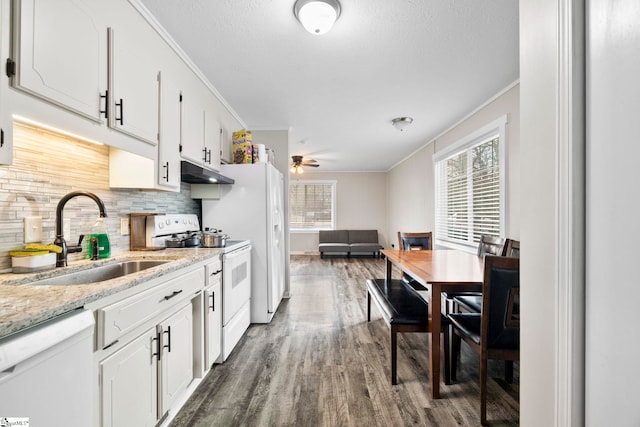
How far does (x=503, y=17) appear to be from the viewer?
1.81 m

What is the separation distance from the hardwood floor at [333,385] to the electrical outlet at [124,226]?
1.18 metres

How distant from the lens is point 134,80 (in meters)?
1.65

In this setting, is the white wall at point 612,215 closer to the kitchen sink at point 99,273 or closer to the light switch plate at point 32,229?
the kitchen sink at point 99,273

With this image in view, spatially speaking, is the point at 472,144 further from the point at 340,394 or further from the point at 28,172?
the point at 28,172

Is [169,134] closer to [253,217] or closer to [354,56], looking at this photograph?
[253,217]

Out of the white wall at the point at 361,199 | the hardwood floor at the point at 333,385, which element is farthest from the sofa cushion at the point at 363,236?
the hardwood floor at the point at 333,385

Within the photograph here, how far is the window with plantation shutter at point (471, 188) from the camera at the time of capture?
3121 mm

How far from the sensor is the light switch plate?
1348 mm

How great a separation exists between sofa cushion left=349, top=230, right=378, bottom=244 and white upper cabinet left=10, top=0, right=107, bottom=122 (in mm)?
6938

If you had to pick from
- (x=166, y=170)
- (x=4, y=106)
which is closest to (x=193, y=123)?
(x=166, y=170)

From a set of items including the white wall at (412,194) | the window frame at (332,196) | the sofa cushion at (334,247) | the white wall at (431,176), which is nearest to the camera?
the white wall at (431,176)

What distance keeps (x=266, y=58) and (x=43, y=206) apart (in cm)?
174

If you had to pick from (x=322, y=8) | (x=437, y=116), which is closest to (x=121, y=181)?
(x=322, y=8)

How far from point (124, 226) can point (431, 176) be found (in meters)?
4.50
